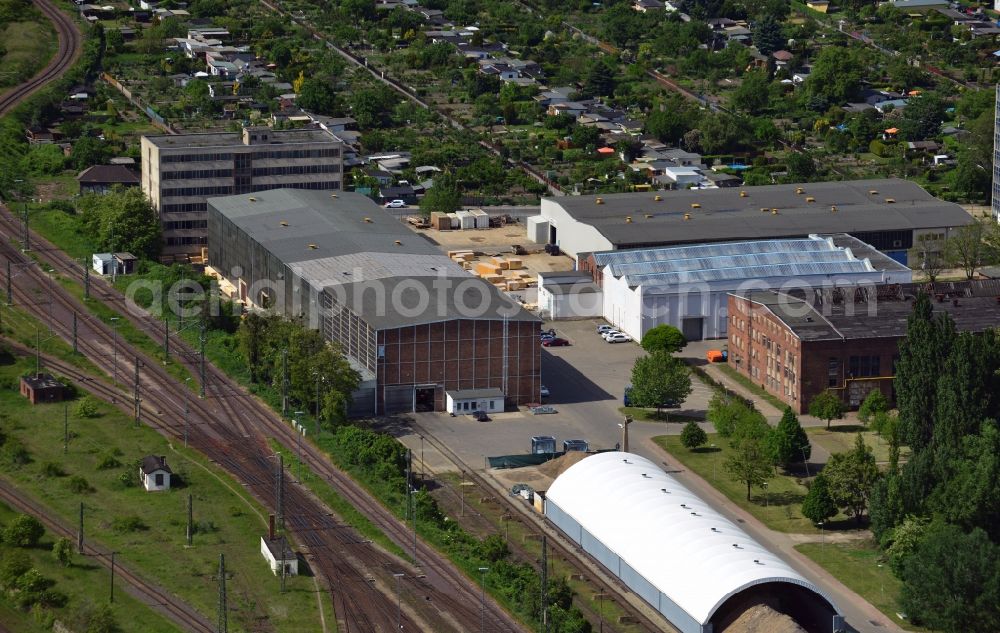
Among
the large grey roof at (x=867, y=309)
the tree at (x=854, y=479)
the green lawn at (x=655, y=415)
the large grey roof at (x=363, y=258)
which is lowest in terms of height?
the green lawn at (x=655, y=415)

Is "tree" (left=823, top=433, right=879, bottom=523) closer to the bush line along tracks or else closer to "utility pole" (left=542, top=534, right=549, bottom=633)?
"utility pole" (left=542, top=534, right=549, bottom=633)

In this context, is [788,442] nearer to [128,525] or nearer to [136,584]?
[128,525]

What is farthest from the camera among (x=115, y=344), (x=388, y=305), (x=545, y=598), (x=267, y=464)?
(x=115, y=344)

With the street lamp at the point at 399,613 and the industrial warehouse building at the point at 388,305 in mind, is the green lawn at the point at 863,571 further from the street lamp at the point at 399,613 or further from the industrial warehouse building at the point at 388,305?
the industrial warehouse building at the point at 388,305

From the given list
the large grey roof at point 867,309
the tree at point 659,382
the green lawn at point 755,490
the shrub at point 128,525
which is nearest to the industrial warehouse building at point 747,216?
the large grey roof at point 867,309

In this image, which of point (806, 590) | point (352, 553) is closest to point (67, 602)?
point (352, 553)

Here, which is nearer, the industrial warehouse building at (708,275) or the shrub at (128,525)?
the shrub at (128,525)

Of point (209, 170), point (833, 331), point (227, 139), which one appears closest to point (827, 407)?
point (833, 331)
